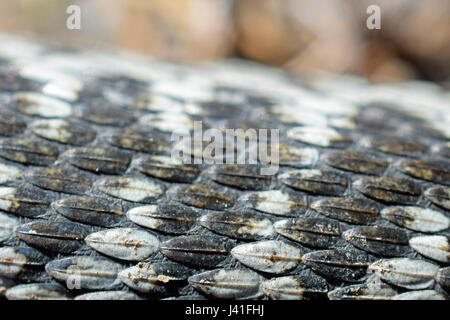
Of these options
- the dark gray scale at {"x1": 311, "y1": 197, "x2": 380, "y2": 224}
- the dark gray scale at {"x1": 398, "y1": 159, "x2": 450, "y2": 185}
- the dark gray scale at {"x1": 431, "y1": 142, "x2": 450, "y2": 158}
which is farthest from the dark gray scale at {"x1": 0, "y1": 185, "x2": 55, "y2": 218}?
the dark gray scale at {"x1": 431, "y1": 142, "x2": 450, "y2": 158}

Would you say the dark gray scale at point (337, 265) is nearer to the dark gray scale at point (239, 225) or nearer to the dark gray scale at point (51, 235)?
the dark gray scale at point (239, 225)

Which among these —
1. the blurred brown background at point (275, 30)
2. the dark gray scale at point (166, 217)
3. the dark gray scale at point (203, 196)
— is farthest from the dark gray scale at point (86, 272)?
the blurred brown background at point (275, 30)

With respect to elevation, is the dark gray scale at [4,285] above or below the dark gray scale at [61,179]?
below

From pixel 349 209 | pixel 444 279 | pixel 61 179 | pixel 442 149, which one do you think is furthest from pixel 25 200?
pixel 442 149

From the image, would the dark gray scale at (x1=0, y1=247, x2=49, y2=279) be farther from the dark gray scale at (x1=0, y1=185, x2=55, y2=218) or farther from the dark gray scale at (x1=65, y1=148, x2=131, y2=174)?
the dark gray scale at (x1=65, y1=148, x2=131, y2=174)

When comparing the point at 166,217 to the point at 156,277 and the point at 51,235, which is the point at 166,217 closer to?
the point at 156,277
